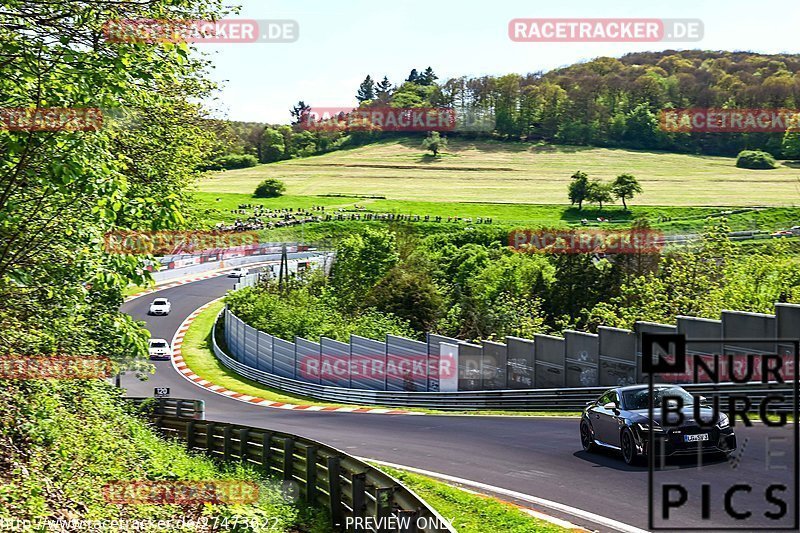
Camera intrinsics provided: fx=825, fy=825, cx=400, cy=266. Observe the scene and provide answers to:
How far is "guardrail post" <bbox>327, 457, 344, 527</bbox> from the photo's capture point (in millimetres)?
13352

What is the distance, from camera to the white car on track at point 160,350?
5488 cm

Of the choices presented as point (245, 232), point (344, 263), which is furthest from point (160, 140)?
point (245, 232)

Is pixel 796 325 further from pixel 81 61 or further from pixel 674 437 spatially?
pixel 81 61

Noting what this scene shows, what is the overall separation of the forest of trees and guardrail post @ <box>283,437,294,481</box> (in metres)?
128

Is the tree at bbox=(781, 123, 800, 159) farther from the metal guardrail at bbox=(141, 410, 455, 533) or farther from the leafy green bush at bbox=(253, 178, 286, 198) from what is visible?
the metal guardrail at bbox=(141, 410, 455, 533)

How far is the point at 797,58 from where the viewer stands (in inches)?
7505

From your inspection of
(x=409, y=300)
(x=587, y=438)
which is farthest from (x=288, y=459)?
(x=409, y=300)

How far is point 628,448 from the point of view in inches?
567

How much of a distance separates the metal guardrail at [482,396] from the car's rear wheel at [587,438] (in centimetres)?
334

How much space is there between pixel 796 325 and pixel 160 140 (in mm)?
16922
